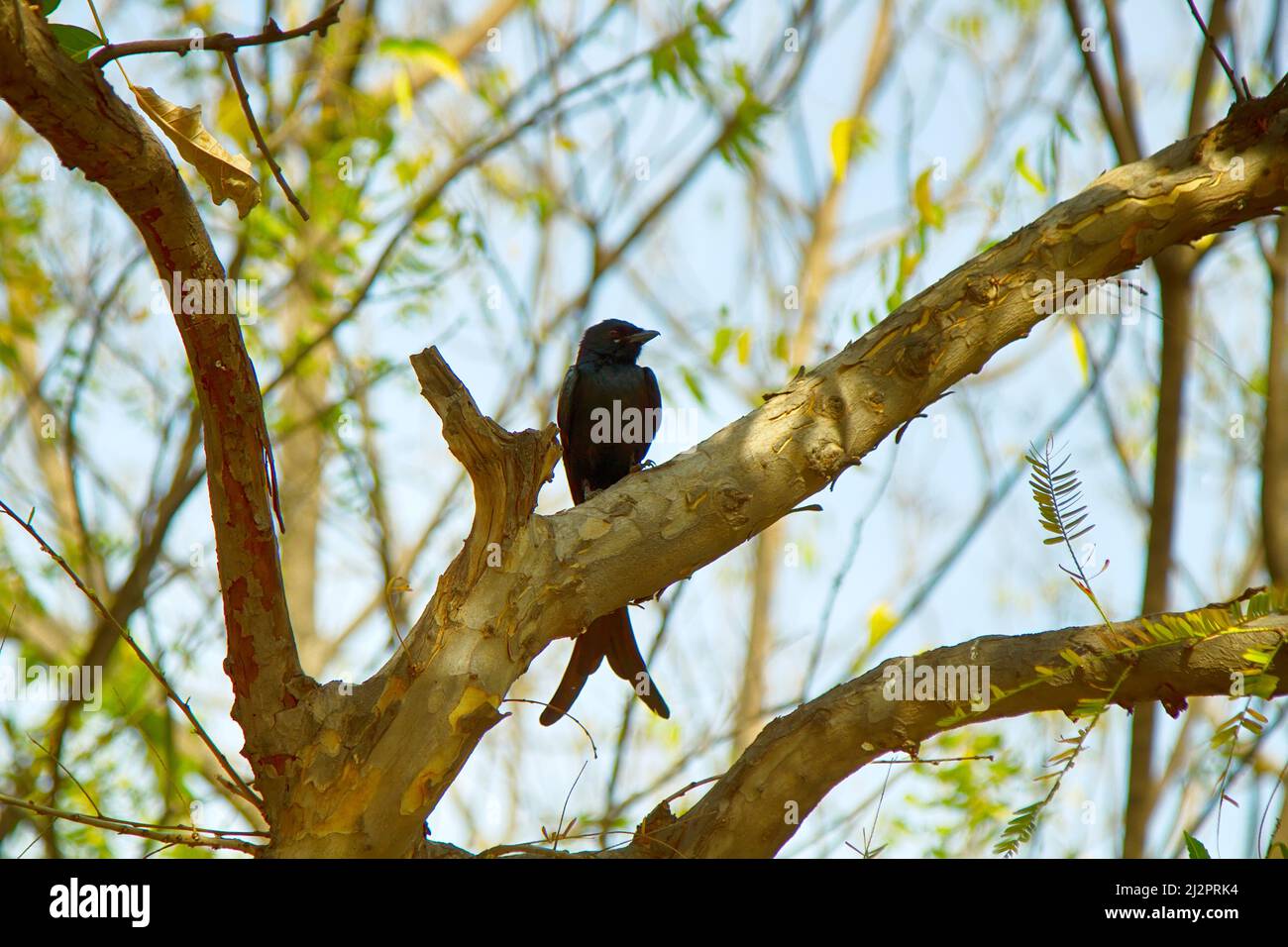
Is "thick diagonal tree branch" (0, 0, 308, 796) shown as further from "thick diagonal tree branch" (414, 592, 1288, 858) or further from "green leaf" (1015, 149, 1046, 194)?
"green leaf" (1015, 149, 1046, 194)

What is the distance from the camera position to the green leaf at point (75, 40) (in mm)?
1978

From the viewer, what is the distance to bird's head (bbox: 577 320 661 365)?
4.80 meters

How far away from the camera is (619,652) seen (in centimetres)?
327

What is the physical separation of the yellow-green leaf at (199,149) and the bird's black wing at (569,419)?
8.44ft

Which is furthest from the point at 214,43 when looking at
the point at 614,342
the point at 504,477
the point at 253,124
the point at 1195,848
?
the point at 614,342

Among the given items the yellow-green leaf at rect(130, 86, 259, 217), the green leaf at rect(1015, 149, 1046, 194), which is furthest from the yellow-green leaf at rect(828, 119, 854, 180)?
the yellow-green leaf at rect(130, 86, 259, 217)

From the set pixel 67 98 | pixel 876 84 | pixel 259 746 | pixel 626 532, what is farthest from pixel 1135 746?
pixel 876 84

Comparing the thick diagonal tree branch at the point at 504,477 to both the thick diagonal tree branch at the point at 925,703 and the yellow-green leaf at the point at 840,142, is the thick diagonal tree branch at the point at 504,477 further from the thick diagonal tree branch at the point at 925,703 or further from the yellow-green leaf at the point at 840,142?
the yellow-green leaf at the point at 840,142

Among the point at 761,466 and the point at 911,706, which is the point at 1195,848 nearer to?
the point at 911,706

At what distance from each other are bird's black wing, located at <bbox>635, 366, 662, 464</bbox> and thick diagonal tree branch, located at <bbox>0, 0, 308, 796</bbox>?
2550mm

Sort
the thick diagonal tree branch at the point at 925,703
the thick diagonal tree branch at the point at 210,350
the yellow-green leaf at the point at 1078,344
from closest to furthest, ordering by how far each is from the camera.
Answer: the thick diagonal tree branch at the point at 210,350, the thick diagonal tree branch at the point at 925,703, the yellow-green leaf at the point at 1078,344

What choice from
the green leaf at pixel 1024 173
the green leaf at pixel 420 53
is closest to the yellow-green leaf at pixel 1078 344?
the green leaf at pixel 1024 173
